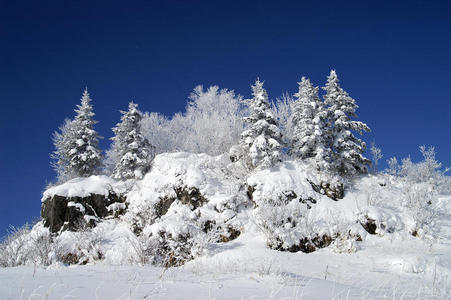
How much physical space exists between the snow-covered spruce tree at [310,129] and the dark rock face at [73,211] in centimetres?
1590

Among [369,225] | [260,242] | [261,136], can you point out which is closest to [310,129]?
[261,136]

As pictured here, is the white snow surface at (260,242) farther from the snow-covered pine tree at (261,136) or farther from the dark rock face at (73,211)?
the snow-covered pine tree at (261,136)

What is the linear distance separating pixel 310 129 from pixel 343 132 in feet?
9.17

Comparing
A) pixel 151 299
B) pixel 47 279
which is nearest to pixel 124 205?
pixel 47 279

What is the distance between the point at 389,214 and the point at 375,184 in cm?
422

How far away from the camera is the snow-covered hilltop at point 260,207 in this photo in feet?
40.9

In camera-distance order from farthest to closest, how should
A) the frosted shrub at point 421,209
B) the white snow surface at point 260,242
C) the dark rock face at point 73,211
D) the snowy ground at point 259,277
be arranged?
the dark rock face at point 73,211
the frosted shrub at point 421,209
the white snow surface at point 260,242
the snowy ground at point 259,277

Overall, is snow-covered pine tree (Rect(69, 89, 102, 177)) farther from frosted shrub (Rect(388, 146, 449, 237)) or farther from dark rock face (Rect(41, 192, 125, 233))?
frosted shrub (Rect(388, 146, 449, 237))

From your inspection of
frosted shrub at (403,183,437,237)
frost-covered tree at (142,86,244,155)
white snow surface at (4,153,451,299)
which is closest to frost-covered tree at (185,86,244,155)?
frost-covered tree at (142,86,244,155)

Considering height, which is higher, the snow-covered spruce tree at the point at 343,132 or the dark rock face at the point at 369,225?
the snow-covered spruce tree at the point at 343,132

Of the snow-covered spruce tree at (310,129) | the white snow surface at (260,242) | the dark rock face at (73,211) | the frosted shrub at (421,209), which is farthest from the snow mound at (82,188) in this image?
the frosted shrub at (421,209)

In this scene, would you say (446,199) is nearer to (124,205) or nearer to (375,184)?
(375,184)

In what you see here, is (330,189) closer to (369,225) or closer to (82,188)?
(369,225)

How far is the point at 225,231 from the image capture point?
54.2 ft
